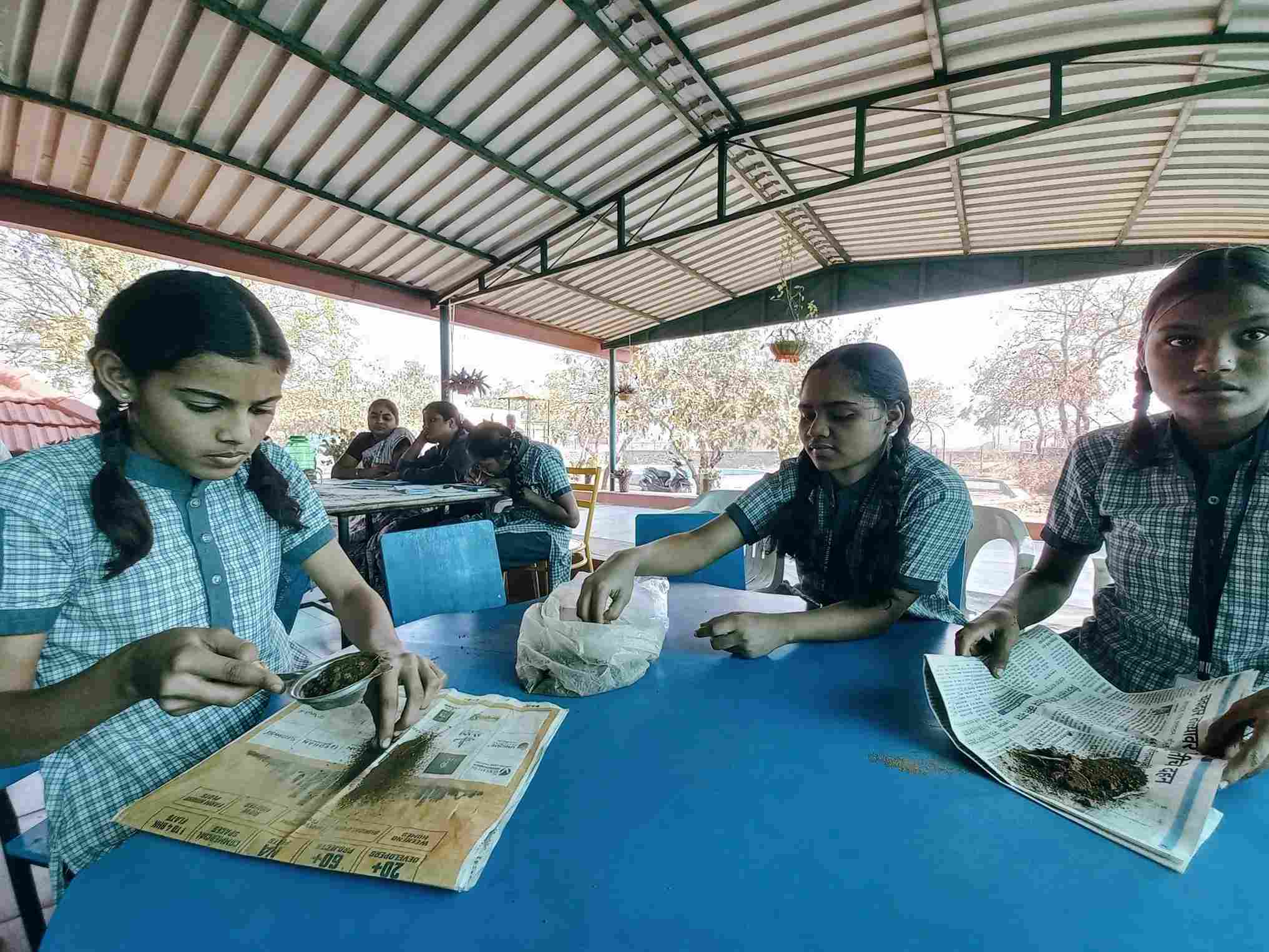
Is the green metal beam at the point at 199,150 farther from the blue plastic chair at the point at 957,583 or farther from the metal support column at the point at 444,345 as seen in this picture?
the blue plastic chair at the point at 957,583

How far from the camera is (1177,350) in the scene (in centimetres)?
104

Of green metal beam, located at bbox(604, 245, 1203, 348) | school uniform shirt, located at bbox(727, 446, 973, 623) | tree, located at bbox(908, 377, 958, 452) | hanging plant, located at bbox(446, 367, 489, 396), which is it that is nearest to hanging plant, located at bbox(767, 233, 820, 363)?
green metal beam, located at bbox(604, 245, 1203, 348)

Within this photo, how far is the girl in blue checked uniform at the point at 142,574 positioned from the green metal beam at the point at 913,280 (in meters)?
7.89

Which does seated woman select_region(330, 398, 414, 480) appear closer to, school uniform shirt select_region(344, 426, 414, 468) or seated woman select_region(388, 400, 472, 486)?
school uniform shirt select_region(344, 426, 414, 468)

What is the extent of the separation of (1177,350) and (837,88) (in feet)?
14.2

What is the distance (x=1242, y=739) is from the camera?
0.72 metres

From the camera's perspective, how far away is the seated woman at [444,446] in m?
4.07

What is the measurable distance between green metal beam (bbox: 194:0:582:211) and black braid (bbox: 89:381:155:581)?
3.64m

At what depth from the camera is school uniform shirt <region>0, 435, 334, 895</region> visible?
770 mm

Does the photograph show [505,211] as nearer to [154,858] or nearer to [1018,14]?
[1018,14]

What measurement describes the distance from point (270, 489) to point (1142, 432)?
1795 mm

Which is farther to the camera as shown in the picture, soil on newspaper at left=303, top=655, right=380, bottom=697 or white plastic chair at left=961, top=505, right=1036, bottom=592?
white plastic chair at left=961, top=505, right=1036, bottom=592

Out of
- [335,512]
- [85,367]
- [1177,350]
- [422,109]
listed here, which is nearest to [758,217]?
[422,109]

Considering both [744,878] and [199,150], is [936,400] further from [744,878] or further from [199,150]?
[744,878]
